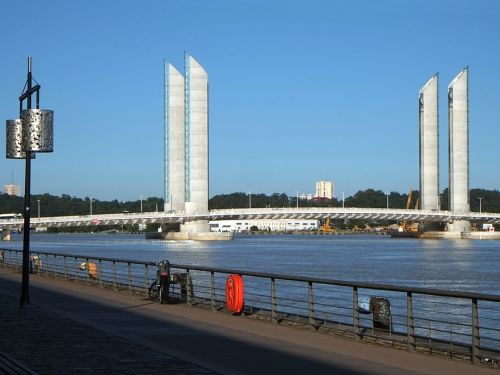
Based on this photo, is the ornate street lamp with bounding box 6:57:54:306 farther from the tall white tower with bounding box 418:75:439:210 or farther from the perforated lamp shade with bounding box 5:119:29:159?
the tall white tower with bounding box 418:75:439:210

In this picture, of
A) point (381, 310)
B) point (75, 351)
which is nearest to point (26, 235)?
point (381, 310)

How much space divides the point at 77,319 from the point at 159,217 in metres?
104

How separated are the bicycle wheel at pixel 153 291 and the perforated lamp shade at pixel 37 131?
4053 mm

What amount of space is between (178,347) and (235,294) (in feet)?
15.8

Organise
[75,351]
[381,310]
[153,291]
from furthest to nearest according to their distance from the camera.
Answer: [153,291], [381,310], [75,351]

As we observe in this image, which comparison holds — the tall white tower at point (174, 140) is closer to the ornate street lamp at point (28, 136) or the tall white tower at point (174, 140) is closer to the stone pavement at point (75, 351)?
the ornate street lamp at point (28, 136)

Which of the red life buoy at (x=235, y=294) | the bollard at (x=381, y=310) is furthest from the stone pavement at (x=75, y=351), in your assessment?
the bollard at (x=381, y=310)

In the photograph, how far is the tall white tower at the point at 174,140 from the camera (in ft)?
403

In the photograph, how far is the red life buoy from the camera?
15.8m

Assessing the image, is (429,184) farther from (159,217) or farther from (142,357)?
(142,357)

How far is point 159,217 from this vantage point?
386 feet

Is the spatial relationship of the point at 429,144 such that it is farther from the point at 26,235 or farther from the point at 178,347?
the point at 178,347

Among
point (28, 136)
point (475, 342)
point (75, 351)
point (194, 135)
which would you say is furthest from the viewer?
point (194, 135)

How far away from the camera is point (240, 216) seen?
120125mm
